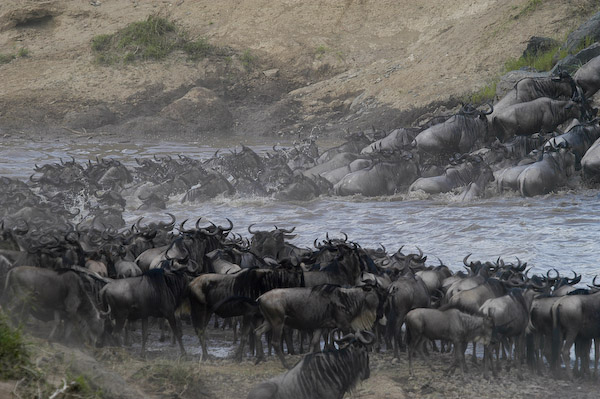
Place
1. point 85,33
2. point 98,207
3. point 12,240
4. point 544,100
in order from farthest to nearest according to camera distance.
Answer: point 85,33
point 544,100
point 98,207
point 12,240

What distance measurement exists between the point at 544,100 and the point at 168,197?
6983mm

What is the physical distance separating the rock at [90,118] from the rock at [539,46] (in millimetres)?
12926

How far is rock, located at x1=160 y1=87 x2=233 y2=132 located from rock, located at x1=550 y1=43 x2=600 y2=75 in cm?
1158

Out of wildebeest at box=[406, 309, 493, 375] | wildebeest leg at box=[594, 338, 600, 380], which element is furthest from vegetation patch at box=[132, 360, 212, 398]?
wildebeest leg at box=[594, 338, 600, 380]

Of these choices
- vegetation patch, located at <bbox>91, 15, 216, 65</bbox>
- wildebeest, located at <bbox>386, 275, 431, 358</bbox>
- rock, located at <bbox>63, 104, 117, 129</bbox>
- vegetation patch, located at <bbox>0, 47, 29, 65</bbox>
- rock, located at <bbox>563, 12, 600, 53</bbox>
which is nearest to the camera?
wildebeest, located at <bbox>386, 275, 431, 358</bbox>

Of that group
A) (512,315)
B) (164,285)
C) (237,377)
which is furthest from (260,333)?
(512,315)

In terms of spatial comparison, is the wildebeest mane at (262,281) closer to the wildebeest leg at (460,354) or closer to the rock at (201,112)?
the wildebeest leg at (460,354)

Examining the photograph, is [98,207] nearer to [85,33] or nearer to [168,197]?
[168,197]

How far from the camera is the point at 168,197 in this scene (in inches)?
596

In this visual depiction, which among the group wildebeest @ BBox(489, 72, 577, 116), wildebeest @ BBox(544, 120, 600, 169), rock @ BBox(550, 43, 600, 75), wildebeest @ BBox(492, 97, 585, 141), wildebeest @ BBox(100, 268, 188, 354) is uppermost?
rock @ BBox(550, 43, 600, 75)

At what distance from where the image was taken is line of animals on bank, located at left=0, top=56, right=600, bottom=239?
1326cm

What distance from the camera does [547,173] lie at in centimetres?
1297

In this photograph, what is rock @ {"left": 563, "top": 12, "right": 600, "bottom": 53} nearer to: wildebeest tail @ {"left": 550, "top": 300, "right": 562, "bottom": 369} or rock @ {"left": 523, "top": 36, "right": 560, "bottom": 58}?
rock @ {"left": 523, "top": 36, "right": 560, "bottom": 58}

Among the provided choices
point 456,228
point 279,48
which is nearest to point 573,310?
point 456,228
